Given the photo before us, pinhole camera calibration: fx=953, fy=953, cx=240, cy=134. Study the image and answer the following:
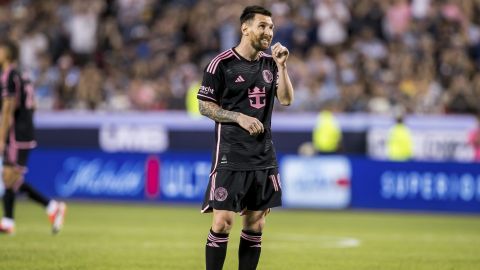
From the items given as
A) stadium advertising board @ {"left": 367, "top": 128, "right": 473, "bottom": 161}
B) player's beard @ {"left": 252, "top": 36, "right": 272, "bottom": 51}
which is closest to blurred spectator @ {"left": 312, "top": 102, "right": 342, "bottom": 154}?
stadium advertising board @ {"left": 367, "top": 128, "right": 473, "bottom": 161}

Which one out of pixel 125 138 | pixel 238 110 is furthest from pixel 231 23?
pixel 238 110

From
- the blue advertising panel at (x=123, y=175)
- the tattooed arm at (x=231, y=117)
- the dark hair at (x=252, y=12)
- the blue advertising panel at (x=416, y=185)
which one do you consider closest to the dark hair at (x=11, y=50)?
the tattooed arm at (x=231, y=117)

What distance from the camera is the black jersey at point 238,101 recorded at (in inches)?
304

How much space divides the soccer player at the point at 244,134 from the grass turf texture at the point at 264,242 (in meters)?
2.21

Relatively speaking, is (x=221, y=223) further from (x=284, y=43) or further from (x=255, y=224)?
(x=284, y=43)

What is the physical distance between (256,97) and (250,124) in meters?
0.38

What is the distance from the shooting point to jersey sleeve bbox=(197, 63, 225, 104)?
7.69 metres

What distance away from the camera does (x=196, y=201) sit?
1934 cm

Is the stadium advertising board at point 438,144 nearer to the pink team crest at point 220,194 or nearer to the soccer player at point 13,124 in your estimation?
the soccer player at point 13,124

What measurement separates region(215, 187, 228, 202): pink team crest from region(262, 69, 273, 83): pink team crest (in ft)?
3.22

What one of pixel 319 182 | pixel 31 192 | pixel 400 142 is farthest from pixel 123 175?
pixel 31 192

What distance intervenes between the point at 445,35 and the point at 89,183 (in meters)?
8.63

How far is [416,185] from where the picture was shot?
1842cm

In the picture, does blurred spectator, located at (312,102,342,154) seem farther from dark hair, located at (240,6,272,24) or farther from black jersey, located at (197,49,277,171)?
dark hair, located at (240,6,272,24)
